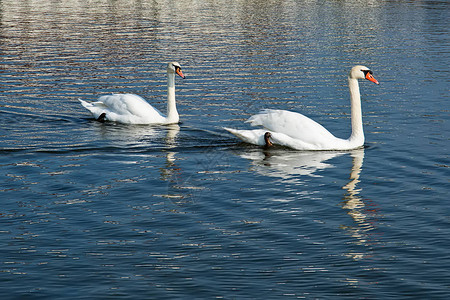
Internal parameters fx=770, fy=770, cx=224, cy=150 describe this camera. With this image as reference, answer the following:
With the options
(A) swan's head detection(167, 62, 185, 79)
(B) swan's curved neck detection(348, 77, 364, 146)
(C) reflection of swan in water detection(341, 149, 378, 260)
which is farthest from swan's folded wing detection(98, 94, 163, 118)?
(C) reflection of swan in water detection(341, 149, 378, 260)

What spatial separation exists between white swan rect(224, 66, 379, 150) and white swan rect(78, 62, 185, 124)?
3408 mm

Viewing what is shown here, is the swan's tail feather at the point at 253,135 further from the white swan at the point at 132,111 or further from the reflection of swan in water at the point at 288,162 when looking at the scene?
the white swan at the point at 132,111

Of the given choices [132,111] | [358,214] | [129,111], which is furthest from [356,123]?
[129,111]

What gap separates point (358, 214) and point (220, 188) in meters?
2.88

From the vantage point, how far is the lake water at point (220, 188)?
1026 cm

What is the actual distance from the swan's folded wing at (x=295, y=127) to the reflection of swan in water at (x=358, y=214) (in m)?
1.65

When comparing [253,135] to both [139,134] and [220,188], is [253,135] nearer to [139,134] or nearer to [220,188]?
[139,134]

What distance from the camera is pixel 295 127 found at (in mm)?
17594

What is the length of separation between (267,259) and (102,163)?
6749 mm

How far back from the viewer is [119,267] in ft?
34.4

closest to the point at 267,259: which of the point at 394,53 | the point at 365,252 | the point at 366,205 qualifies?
the point at 365,252

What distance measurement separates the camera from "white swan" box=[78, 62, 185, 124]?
20.6m

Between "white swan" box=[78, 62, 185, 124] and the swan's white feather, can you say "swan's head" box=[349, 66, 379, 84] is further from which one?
the swan's white feather

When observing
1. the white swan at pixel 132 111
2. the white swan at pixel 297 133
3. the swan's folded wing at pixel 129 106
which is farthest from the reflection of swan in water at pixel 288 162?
→ the swan's folded wing at pixel 129 106
